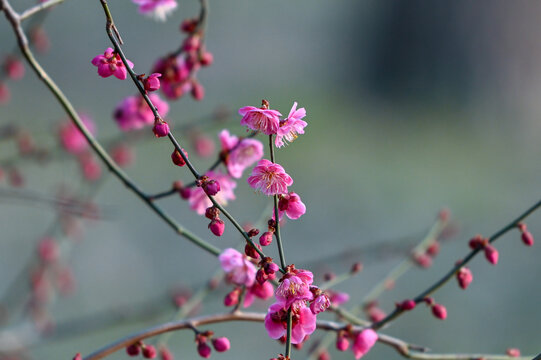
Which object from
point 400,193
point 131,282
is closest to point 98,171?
point 131,282

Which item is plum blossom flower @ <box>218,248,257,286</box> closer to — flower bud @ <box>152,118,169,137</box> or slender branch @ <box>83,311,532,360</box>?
slender branch @ <box>83,311,532,360</box>

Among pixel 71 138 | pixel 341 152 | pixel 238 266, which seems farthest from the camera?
pixel 341 152

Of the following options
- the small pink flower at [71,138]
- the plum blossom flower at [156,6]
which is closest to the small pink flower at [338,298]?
the plum blossom flower at [156,6]

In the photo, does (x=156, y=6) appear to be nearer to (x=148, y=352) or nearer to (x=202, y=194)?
(x=202, y=194)

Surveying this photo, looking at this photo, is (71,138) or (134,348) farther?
(71,138)

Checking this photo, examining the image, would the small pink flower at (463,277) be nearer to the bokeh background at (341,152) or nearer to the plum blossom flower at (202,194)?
the plum blossom flower at (202,194)

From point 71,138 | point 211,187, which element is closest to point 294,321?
point 211,187
